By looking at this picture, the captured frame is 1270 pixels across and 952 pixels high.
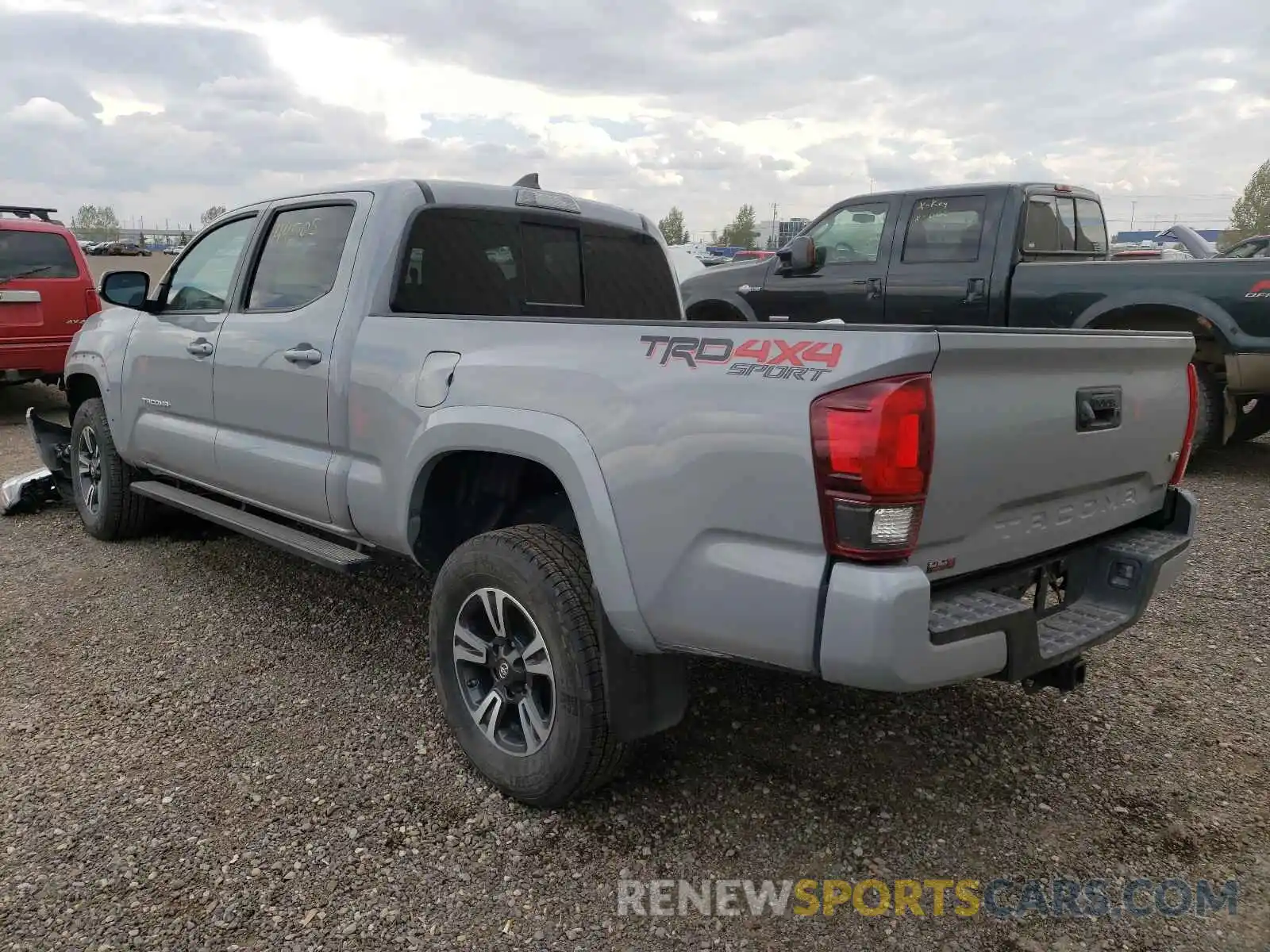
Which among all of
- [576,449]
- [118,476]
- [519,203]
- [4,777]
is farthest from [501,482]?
[118,476]

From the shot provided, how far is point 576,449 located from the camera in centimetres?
255

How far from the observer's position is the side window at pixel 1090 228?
7.73 metres

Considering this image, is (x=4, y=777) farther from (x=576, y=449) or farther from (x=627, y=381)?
(x=627, y=381)

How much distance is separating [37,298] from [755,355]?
936cm

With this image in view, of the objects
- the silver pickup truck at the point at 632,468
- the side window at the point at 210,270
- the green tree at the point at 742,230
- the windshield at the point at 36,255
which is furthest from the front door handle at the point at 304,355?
the green tree at the point at 742,230

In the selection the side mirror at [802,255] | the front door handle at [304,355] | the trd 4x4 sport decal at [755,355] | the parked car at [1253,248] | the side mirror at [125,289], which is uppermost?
the parked car at [1253,248]

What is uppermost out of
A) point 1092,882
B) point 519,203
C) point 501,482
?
point 519,203

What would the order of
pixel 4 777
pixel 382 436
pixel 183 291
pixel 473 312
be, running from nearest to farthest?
1. pixel 4 777
2. pixel 382 436
3. pixel 473 312
4. pixel 183 291

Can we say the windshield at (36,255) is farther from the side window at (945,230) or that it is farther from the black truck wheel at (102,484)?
the side window at (945,230)

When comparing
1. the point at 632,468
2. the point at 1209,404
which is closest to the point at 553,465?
the point at 632,468

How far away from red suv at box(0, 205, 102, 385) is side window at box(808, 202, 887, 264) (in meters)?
6.96

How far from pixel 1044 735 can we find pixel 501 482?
2.02 metres

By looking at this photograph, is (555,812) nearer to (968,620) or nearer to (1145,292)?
(968,620)

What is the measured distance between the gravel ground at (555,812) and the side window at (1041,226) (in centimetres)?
378
